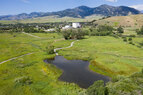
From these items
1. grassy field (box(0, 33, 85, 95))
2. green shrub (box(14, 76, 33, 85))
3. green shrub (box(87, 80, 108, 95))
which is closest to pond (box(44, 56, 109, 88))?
grassy field (box(0, 33, 85, 95))

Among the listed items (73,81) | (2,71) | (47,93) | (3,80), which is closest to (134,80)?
(73,81)

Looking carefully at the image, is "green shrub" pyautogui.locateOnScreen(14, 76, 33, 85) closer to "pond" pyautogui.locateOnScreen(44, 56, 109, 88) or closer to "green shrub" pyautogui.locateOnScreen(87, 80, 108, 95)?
"pond" pyautogui.locateOnScreen(44, 56, 109, 88)

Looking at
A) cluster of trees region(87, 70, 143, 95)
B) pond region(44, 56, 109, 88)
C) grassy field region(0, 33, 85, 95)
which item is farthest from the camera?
pond region(44, 56, 109, 88)

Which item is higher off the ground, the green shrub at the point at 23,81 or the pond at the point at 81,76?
the green shrub at the point at 23,81

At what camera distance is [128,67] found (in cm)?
5672

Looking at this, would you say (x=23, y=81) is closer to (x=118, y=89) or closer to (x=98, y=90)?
(x=98, y=90)

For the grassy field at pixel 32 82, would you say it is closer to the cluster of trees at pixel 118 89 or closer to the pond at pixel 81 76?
the pond at pixel 81 76

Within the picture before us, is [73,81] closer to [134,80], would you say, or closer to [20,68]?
[134,80]

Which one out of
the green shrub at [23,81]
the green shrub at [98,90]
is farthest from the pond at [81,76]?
the green shrub at [23,81]

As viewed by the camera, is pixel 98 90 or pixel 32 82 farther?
pixel 32 82

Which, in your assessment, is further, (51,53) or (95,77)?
(51,53)

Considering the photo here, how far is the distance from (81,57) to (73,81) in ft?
101

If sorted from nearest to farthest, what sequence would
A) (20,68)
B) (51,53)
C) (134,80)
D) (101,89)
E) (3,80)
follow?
(101,89), (134,80), (3,80), (20,68), (51,53)

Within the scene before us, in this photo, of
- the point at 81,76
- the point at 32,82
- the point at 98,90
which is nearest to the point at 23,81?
the point at 32,82
